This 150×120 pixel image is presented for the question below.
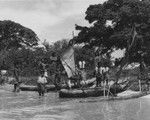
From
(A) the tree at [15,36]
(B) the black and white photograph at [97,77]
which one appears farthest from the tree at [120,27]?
(A) the tree at [15,36]

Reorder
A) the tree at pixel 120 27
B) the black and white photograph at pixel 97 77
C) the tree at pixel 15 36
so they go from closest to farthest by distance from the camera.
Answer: the black and white photograph at pixel 97 77 < the tree at pixel 120 27 < the tree at pixel 15 36

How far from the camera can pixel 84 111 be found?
19844 mm

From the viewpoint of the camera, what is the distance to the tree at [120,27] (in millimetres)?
39656

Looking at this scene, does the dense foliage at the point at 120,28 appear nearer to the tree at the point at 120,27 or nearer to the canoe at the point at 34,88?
the tree at the point at 120,27

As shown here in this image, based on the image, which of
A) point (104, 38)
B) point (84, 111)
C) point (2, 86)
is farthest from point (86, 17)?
point (84, 111)

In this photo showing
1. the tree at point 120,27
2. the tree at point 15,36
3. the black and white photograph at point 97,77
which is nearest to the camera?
the black and white photograph at point 97,77

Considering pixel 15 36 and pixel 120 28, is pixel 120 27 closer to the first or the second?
pixel 120 28

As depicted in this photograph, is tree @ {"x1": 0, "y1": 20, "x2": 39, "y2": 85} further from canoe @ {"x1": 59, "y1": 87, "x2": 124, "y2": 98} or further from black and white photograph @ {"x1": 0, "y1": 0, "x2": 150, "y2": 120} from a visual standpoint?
canoe @ {"x1": 59, "y1": 87, "x2": 124, "y2": 98}

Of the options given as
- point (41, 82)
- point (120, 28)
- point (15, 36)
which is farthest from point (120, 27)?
point (15, 36)

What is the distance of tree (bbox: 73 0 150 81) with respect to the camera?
130 feet

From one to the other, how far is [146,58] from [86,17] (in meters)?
8.62

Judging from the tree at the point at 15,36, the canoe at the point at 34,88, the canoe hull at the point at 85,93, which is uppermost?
the tree at the point at 15,36

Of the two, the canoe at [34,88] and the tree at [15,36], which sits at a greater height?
the tree at [15,36]

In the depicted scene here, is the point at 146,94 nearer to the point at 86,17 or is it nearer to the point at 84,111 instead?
the point at 84,111
